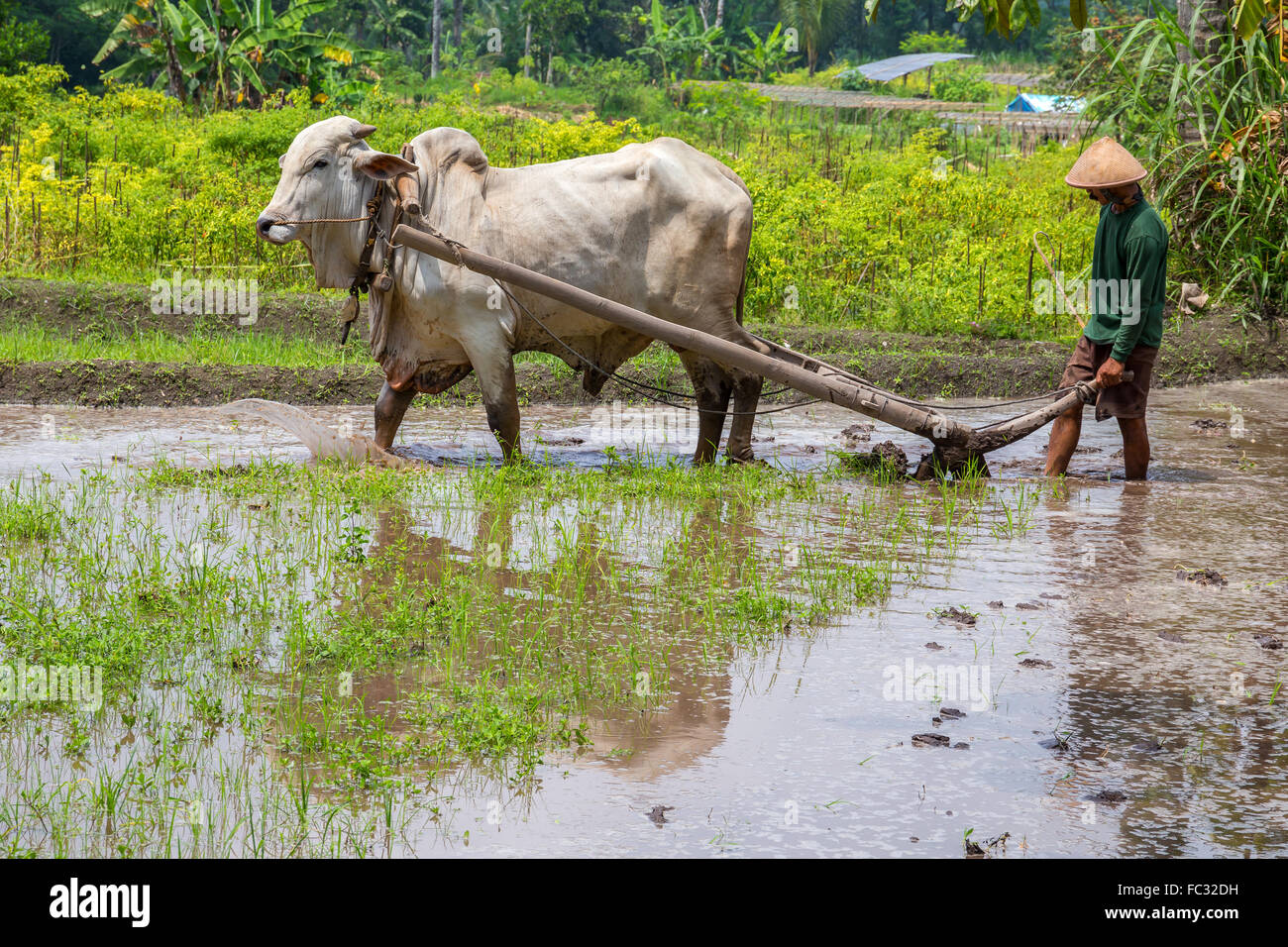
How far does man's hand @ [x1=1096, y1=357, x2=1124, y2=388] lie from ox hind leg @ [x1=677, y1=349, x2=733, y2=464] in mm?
1979

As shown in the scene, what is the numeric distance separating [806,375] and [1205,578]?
7.20ft

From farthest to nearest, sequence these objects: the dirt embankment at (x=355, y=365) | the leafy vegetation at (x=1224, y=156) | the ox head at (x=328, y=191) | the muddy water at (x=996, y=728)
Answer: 1. the leafy vegetation at (x=1224, y=156)
2. the dirt embankment at (x=355, y=365)
3. the ox head at (x=328, y=191)
4. the muddy water at (x=996, y=728)

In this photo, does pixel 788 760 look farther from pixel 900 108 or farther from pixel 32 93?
pixel 900 108

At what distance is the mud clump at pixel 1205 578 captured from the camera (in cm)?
566

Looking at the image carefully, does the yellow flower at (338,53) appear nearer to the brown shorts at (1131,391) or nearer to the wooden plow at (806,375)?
the wooden plow at (806,375)

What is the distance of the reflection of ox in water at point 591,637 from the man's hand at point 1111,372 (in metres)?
2.03

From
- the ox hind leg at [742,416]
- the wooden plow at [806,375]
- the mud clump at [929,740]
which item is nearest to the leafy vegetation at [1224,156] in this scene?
the wooden plow at [806,375]

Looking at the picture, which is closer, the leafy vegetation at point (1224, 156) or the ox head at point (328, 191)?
the ox head at point (328, 191)

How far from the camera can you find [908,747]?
3.96m

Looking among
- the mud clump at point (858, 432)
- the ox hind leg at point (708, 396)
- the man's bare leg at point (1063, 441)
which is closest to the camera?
the man's bare leg at point (1063, 441)

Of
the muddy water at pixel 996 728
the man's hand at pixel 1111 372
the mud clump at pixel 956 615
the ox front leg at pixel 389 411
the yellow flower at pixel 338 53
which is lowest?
the ox front leg at pixel 389 411

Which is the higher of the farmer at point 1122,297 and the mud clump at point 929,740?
the farmer at point 1122,297

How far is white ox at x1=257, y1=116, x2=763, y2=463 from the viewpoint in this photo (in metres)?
7.18
